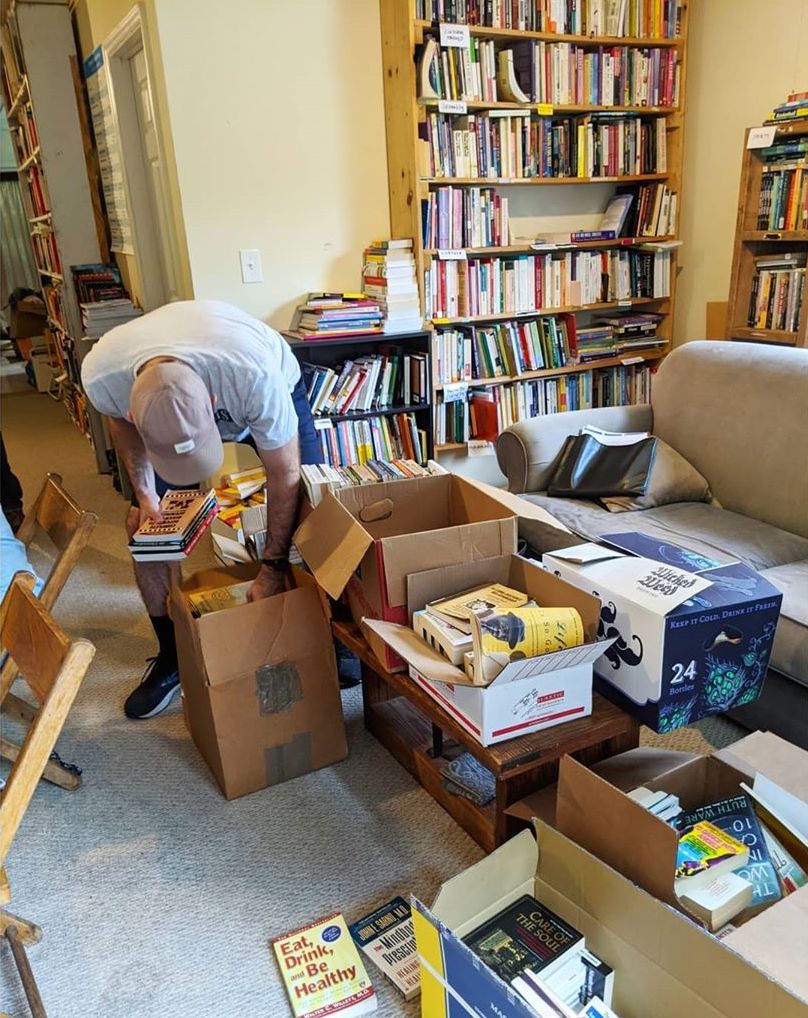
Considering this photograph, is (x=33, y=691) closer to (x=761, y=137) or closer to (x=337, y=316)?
(x=337, y=316)

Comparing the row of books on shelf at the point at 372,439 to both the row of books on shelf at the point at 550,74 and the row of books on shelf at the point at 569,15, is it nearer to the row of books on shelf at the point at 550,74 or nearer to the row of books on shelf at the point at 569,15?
the row of books on shelf at the point at 550,74

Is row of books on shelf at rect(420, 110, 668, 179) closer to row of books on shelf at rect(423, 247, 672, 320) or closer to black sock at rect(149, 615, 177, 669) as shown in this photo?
row of books on shelf at rect(423, 247, 672, 320)

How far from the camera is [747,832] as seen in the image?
1.35 m

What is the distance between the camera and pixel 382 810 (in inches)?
72.5

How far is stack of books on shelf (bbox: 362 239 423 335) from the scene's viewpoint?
3.16 m

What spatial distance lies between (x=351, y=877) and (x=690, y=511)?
1.56 meters

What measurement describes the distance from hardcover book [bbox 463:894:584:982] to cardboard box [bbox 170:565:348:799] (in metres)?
0.73

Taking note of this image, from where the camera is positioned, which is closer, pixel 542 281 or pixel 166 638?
pixel 166 638

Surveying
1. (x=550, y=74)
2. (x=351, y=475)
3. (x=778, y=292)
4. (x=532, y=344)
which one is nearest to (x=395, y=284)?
(x=532, y=344)

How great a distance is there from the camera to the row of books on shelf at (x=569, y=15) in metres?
3.04

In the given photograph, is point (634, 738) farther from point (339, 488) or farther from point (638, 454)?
point (638, 454)

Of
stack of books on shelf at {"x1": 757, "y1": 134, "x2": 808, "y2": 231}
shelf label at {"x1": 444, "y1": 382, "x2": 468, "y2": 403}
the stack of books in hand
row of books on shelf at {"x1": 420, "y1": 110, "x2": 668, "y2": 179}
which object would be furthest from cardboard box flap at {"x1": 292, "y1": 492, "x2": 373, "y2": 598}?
stack of books on shelf at {"x1": 757, "y1": 134, "x2": 808, "y2": 231}

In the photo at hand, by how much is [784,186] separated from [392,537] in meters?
2.49

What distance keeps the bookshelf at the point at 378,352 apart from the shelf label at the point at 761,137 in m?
1.48
